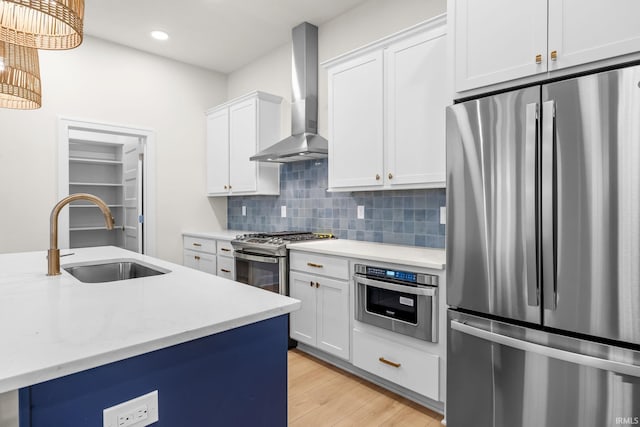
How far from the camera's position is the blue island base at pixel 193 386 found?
797 millimetres

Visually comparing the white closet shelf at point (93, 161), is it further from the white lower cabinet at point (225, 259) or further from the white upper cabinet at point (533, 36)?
the white upper cabinet at point (533, 36)

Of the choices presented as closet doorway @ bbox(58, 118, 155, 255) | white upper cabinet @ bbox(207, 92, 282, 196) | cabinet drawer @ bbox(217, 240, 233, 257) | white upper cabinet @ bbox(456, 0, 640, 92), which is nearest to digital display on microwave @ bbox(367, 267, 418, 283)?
white upper cabinet @ bbox(456, 0, 640, 92)

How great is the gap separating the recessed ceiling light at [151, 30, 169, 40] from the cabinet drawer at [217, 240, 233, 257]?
2.24 meters

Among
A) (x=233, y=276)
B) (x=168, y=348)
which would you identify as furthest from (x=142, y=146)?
(x=168, y=348)

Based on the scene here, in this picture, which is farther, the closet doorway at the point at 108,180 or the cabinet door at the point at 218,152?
the cabinet door at the point at 218,152

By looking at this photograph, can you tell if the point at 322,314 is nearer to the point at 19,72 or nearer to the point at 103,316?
the point at 103,316

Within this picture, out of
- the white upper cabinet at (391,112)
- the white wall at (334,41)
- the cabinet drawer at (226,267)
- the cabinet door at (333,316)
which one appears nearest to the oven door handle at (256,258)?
the cabinet drawer at (226,267)

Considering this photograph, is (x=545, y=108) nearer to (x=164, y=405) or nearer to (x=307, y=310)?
(x=164, y=405)

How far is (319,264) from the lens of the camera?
8.96 feet

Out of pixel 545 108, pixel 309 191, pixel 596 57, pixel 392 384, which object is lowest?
pixel 392 384

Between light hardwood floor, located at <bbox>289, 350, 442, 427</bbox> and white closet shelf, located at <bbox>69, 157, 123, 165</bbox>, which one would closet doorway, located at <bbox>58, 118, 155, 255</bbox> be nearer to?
white closet shelf, located at <bbox>69, 157, 123, 165</bbox>

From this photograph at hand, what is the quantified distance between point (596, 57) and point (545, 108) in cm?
25

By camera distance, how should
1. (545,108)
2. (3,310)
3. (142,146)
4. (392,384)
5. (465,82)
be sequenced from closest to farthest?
1. (3,310)
2. (545,108)
3. (465,82)
4. (392,384)
5. (142,146)

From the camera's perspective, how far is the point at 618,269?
1.36 meters
